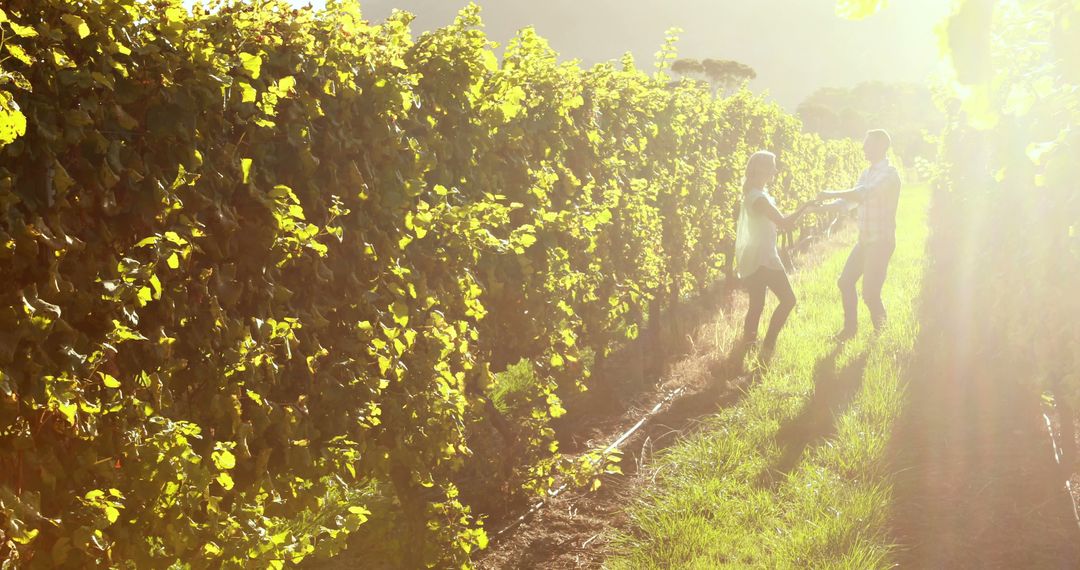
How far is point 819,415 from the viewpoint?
7496 mm

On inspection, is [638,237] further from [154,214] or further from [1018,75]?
[154,214]

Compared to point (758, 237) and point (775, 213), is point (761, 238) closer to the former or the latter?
point (758, 237)

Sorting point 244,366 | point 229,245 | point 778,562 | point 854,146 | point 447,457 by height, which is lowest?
point 778,562

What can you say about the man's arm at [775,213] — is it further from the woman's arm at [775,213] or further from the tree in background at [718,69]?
the tree in background at [718,69]

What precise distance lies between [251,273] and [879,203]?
26.1 ft

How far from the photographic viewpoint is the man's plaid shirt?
965 cm

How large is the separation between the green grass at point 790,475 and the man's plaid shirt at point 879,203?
1.14 m

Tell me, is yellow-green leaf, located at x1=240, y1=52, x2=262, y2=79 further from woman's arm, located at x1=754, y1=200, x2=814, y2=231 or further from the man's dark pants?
the man's dark pants

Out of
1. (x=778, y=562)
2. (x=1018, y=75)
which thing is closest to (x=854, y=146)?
(x=1018, y=75)

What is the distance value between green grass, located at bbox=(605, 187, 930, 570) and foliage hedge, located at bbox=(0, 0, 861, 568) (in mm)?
1113

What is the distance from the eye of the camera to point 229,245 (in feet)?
11.5

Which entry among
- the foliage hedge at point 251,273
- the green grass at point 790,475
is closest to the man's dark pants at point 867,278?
the green grass at point 790,475

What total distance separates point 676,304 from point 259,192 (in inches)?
348

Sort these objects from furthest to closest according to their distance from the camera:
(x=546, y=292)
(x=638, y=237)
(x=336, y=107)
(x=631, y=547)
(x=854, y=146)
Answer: (x=854, y=146) → (x=638, y=237) → (x=546, y=292) → (x=631, y=547) → (x=336, y=107)
